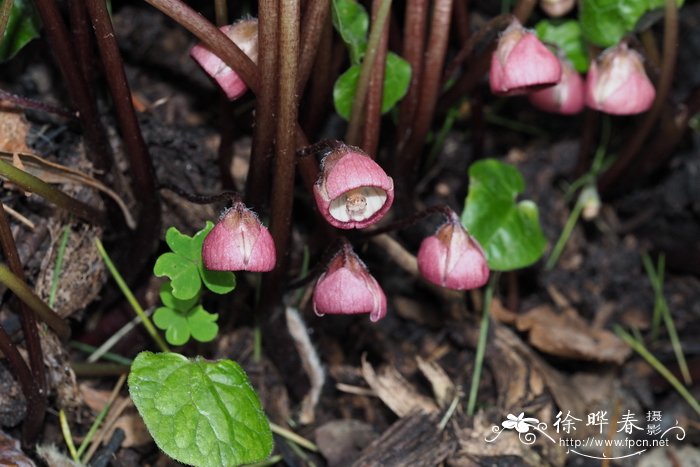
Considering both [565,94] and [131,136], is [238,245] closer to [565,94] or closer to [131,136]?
[131,136]

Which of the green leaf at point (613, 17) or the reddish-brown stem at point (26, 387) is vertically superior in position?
the green leaf at point (613, 17)

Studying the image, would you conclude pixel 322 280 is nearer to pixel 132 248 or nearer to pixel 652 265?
pixel 132 248

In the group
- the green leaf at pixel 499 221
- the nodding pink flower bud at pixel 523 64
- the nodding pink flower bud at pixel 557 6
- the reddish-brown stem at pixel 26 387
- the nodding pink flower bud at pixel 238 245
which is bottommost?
the reddish-brown stem at pixel 26 387

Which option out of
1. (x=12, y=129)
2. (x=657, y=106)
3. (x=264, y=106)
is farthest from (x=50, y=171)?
(x=657, y=106)

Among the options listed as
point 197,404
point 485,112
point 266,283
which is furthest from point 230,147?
point 485,112

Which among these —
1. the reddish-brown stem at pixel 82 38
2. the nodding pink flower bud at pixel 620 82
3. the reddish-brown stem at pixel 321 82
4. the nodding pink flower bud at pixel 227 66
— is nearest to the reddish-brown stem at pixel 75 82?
the reddish-brown stem at pixel 82 38

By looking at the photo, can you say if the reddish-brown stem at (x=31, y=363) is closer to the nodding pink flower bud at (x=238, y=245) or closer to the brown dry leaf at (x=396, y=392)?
the nodding pink flower bud at (x=238, y=245)
